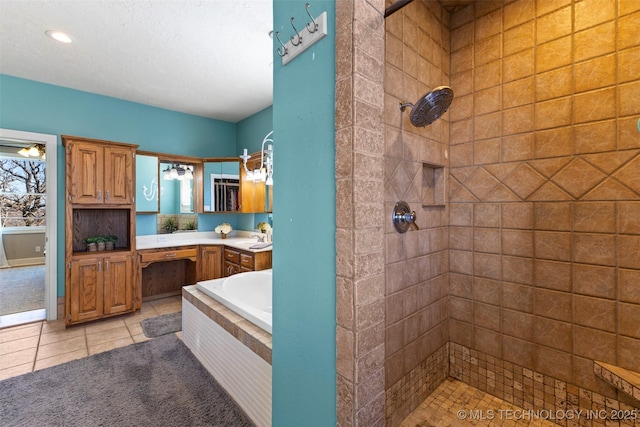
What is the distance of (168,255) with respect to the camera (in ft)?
11.9

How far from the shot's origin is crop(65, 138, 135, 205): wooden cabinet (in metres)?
2.99

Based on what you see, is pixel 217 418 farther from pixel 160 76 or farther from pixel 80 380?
pixel 160 76

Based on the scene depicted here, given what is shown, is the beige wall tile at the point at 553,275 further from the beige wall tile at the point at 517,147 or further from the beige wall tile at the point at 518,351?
the beige wall tile at the point at 517,147

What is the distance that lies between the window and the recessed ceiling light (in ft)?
17.6

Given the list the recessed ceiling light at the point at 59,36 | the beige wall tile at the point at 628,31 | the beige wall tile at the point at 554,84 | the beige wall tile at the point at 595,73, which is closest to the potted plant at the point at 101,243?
the recessed ceiling light at the point at 59,36

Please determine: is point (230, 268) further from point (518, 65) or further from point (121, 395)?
point (518, 65)

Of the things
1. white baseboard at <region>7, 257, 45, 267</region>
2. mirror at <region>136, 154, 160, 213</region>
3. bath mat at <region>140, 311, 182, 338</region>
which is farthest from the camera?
white baseboard at <region>7, 257, 45, 267</region>

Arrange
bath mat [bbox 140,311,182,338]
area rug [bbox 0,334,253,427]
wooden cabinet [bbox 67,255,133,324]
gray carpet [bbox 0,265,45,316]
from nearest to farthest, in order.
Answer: area rug [bbox 0,334,253,427] < bath mat [bbox 140,311,182,338] < wooden cabinet [bbox 67,255,133,324] < gray carpet [bbox 0,265,45,316]

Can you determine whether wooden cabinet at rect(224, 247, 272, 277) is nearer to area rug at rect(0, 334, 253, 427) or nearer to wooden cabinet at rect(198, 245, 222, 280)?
wooden cabinet at rect(198, 245, 222, 280)

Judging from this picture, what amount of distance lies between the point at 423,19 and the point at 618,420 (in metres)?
2.05

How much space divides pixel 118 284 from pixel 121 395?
171 cm

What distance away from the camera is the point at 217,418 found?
5.58ft

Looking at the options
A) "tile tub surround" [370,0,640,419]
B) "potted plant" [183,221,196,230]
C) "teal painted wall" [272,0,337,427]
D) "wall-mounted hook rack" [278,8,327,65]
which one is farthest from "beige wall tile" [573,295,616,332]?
"potted plant" [183,221,196,230]

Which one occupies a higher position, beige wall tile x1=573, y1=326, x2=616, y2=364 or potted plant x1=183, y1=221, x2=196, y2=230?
potted plant x1=183, y1=221, x2=196, y2=230
